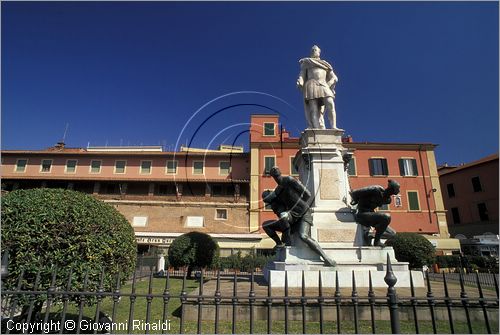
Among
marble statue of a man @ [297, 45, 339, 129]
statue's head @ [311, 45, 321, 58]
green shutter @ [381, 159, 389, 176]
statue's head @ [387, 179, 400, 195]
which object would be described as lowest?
statue's head @ [387, 179, 400, 195]

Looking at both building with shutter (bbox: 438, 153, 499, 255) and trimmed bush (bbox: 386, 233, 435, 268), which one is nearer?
trimmed bush (bbox: 386, 233, 435, 268)

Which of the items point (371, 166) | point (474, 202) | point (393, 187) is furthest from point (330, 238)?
point (474, 202)

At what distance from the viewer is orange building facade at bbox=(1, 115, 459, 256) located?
3019cm

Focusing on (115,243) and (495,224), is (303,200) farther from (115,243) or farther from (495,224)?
(495,224)

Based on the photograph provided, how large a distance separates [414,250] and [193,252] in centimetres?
1239

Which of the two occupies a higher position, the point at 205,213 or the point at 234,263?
the point at 205,213

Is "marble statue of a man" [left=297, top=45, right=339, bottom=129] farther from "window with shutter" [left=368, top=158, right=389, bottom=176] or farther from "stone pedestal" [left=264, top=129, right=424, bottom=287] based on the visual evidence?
"window with shutter" [left=368, top=158, right=389, bottom=176]

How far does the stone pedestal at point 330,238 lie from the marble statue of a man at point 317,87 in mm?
655

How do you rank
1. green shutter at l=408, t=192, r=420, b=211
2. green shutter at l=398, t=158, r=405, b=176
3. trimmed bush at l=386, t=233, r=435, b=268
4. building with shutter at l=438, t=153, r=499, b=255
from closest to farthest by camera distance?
trimmed bush at l=386, t=233, r=435, b=268 → green shutter at l=408, t=192, r=420, b=211 → building with shutter at l=438, t=153, r=499, b=255 → green shutter at l=398, t=158, r=405, b=176

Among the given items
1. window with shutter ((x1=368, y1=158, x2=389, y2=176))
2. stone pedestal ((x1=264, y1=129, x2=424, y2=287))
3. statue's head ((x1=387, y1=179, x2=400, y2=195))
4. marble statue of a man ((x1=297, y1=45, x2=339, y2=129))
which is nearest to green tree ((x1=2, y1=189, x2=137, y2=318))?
stone pedestal ((x1=264, y1=129, x2=424, y2=287))

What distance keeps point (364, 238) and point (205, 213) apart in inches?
972

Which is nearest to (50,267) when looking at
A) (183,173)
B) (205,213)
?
(205,213)

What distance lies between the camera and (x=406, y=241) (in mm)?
15812

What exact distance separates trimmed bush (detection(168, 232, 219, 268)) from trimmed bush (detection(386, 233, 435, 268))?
10.7 metres
